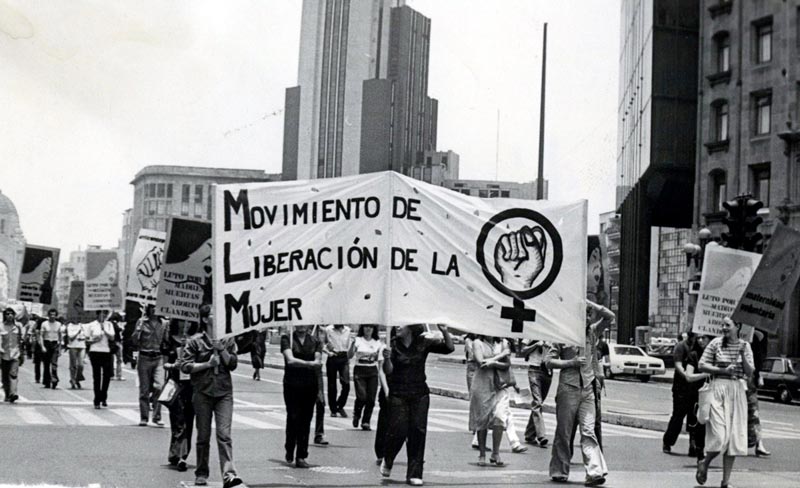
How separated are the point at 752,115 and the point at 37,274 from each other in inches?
1479

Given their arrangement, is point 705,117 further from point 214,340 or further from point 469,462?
point 214,340

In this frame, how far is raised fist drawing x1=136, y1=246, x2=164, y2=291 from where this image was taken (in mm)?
16172

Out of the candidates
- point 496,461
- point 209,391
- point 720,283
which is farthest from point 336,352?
point 209,391

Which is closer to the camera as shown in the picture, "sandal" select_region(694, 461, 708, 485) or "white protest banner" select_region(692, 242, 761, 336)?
"sandal" select_region(694, 461, 708, 485)

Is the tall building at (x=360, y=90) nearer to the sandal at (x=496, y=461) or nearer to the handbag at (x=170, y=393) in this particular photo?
the sandal at (x=496, y=461)

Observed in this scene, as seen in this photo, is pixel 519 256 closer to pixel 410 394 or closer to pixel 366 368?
pixel 410 394

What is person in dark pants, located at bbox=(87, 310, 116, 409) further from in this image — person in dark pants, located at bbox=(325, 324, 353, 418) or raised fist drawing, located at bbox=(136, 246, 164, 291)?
person in dark pants, located at bbox=(325, 324, 353, 418)

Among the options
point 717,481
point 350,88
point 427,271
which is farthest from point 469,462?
point 350,88

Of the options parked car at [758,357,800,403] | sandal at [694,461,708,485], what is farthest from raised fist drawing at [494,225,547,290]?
parked car at [758,357,800,403]

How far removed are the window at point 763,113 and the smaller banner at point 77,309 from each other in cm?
3557

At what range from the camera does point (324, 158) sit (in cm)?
14838

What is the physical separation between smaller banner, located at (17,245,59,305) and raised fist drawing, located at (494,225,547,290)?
1584 cm

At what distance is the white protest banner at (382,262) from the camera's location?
34.4ft

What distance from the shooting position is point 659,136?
60.6 m
